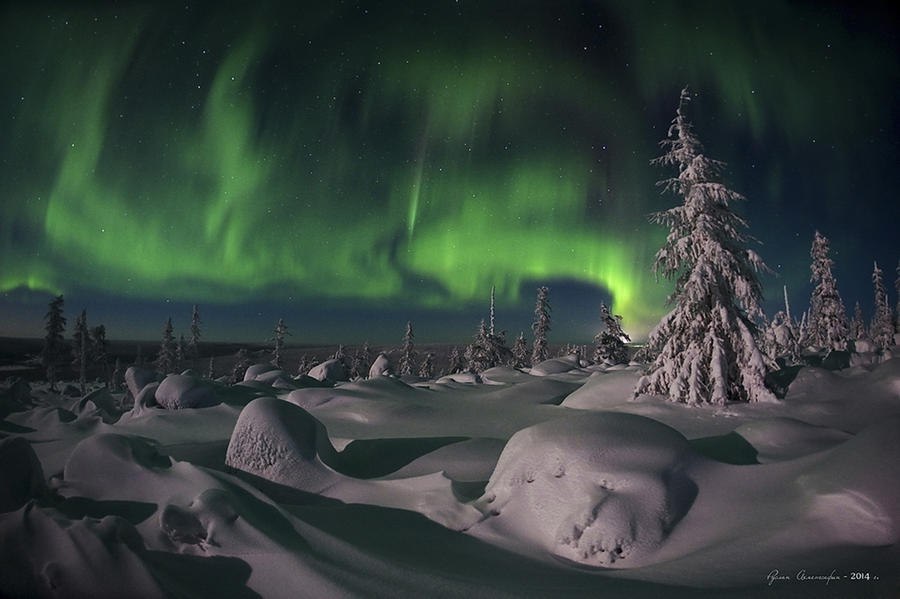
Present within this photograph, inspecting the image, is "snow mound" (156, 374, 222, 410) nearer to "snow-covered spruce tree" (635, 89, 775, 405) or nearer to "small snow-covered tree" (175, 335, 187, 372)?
"snow-covered spruce tree" (635, 89, 775, 405)

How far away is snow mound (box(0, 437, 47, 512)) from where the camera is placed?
6.01 m

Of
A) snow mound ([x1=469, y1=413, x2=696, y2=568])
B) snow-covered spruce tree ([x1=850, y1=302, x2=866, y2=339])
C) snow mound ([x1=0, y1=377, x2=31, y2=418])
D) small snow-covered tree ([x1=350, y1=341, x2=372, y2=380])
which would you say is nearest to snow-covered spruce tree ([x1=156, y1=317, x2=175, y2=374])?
small snow-covered tree ([x1=350, y1=341, x2=372, y2=380])

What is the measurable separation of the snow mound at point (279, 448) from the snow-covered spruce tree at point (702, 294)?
10.3 m

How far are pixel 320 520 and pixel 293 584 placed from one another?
175 cm

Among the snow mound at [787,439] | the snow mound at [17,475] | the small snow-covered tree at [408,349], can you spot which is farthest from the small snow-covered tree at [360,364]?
the snow mound at [787,439]

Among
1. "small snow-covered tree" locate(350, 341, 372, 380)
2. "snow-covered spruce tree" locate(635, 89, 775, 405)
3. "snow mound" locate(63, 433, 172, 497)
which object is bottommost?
"small snow-covered tree" locate(350, 341, 372, 380)

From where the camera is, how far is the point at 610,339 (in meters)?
42.8

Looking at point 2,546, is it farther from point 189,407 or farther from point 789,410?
point 789,410

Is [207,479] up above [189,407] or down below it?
above

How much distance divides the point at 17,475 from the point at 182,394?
10625mm

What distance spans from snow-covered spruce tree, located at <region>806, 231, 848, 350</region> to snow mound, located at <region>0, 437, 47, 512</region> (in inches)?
1928

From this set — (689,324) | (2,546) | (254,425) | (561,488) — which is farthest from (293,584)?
(689,324)

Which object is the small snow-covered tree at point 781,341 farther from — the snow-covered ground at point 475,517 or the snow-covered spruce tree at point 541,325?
the snow-covered ground at point 475,517

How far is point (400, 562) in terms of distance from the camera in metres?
4.72
